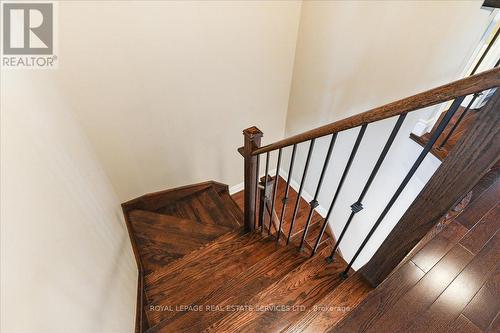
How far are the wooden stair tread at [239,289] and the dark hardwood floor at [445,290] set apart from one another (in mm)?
528

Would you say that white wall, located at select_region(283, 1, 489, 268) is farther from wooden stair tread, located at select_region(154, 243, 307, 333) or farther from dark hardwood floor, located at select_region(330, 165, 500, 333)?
wooden stair tread, located at select_region(154, 243, 307, 333)

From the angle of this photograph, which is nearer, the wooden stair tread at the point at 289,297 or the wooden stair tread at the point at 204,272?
the wooden stair tread at the point at 289,297

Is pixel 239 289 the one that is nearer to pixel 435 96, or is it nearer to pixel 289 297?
pixel 289 297

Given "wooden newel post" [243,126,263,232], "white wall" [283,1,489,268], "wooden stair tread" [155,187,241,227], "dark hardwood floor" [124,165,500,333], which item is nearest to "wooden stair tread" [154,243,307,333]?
"dark hardwood floor" [124,165,500,333]

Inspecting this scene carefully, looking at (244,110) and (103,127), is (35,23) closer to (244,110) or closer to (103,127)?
(103,127)

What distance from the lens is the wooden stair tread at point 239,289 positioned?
50.0 inches

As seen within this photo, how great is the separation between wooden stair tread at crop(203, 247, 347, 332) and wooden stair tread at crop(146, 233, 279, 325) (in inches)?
16.1

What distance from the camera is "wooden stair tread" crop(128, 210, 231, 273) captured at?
199 cm

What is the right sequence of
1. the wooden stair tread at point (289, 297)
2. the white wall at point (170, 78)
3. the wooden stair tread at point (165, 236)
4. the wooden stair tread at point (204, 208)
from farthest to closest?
the wooden stair tread at point (204, 208)
the wooden stair tread at point (165, 236)
the white wall at point (170, 78)
the wooden stair tread at point (289, 297)

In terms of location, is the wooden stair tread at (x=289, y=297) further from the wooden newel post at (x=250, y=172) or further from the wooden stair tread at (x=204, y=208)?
the wooden stair tread at (x=204, y=208)

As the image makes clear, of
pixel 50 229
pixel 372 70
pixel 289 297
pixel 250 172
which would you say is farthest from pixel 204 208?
pixel 372 70

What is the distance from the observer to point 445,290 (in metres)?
1.02

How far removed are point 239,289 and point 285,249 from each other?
0.40m

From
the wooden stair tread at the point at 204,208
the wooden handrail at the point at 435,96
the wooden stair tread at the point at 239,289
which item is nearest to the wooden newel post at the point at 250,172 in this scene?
the wooden stair tread at the point at 239,289
